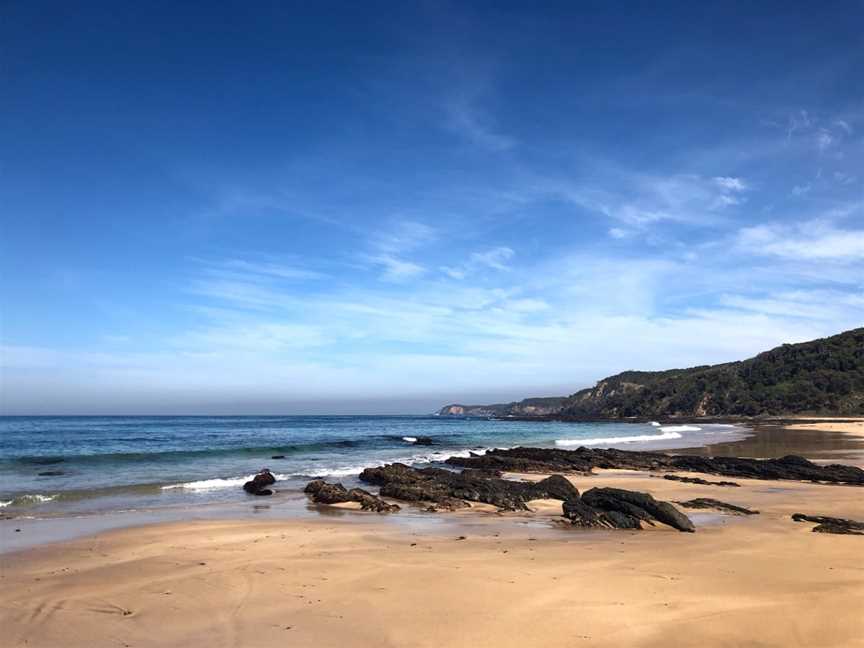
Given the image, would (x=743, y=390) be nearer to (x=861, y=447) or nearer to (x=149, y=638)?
(x=861, y=447)

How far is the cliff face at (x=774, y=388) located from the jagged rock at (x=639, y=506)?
8592 cm

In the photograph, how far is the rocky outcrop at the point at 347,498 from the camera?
16.6m

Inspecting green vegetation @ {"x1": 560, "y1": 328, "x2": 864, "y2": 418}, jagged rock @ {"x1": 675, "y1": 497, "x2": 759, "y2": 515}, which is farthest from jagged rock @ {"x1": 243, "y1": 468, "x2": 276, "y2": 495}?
green vegetation @ {"x1": 560, "y1": 328, "x2": 864, "y2": 418}

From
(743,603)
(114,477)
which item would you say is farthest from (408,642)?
(114,477)

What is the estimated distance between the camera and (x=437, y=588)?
27.4 ft

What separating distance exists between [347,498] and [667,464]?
17.3 meters

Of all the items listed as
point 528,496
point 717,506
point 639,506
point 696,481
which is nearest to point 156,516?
point 528,496

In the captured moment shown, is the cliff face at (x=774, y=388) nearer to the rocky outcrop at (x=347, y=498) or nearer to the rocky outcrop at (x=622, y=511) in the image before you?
the rocky outcrop at (x=622, y=511)

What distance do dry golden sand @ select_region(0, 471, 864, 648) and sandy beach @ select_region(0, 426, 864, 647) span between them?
0.04 meters

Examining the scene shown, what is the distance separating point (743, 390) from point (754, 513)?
4083 inches

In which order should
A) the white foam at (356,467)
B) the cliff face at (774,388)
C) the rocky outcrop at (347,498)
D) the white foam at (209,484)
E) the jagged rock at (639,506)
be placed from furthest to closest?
Answer: the cliff face at (774,388) → the white foam at (356,467) → the white foam at (209,484) → the rocky outcrop at (347,498) → the jagged rock at (639,506)

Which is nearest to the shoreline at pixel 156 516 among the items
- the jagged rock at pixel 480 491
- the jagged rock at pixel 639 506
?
the jagged rock at pixel 480 491

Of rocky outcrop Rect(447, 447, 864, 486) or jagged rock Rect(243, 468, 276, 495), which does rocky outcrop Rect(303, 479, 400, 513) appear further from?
rocky outcrop Rect(447, 447, 864, 486)

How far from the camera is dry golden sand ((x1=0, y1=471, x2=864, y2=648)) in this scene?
6.62 meters
